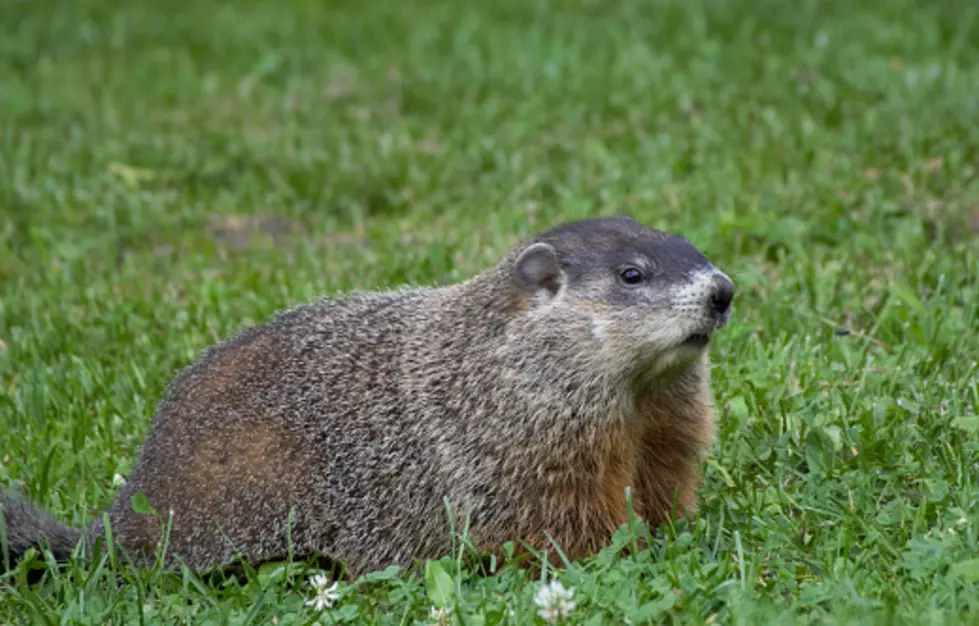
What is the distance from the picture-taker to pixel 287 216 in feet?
24.4

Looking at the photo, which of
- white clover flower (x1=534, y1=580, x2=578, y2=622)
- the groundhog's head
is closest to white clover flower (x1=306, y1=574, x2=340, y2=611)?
white clover flower (x1=534, y1=580, x2=578, y2=622)

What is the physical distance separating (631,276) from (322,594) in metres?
1.18

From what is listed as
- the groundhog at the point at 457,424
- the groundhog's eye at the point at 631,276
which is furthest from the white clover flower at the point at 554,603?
the groundhog's eye at the point at 631,276

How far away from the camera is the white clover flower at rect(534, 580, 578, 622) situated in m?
3.40

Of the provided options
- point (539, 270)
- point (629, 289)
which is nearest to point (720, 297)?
point (629, 289)

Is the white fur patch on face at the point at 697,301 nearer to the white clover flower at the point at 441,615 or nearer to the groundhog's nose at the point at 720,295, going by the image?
the groundhog's nose at the point at 720,295

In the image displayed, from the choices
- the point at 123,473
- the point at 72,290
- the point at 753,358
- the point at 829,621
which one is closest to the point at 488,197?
the point at 72,290

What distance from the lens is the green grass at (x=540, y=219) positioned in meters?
3.83

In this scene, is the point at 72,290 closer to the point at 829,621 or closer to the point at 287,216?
the point at 287,216

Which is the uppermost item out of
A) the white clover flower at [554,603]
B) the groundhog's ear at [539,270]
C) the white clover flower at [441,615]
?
the groundhog's ear at [539,270]

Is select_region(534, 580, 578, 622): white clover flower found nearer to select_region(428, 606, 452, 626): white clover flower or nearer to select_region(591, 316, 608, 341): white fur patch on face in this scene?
select_region(428, 606, 452, 626): white clover flower

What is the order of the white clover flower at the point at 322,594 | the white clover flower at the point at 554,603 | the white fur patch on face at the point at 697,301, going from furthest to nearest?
the white fur patch on face at the point at 697,301 → the white clover flower at the point at 322,594 → the white clover flower at the point at 554,603

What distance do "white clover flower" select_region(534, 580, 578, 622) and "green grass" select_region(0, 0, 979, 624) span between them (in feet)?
0.17

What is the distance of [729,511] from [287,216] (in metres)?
3.85
